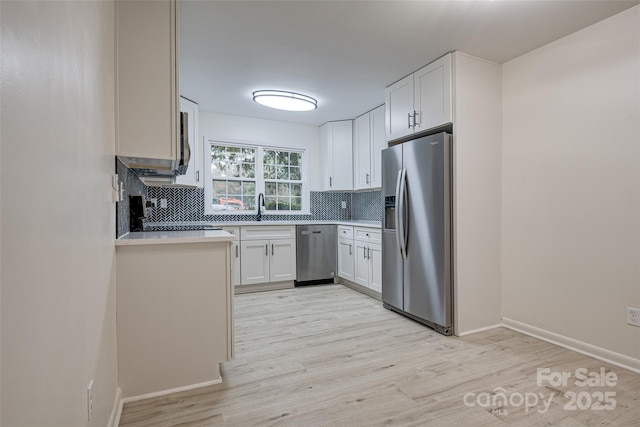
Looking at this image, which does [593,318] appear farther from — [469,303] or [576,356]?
[469,303]

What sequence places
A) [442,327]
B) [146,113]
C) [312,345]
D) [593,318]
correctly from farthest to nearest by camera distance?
[442,327], [312,345], [593,318], [146,113]

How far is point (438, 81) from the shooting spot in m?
2.85

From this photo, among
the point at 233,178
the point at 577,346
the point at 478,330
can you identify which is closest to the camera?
the point at 577,346

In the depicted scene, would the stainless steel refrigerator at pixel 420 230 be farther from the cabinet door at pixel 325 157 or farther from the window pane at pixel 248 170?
the window pane at pixel 248 170

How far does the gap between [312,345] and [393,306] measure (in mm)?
1157

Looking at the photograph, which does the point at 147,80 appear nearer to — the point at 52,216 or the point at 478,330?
the point at 52,216

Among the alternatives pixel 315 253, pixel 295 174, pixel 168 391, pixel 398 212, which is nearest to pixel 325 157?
pixel 295 174

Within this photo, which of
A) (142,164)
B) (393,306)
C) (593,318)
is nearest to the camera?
(142,164)

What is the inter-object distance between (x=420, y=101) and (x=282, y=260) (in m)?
2.63

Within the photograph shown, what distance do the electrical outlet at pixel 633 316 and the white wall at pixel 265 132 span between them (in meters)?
3.94

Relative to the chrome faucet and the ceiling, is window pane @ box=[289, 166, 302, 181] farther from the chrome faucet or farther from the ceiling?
the ceiling

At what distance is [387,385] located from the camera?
76.4 inches

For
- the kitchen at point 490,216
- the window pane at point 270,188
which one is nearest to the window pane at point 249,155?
the window pane at point 270,188

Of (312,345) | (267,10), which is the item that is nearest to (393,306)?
(312,345)
